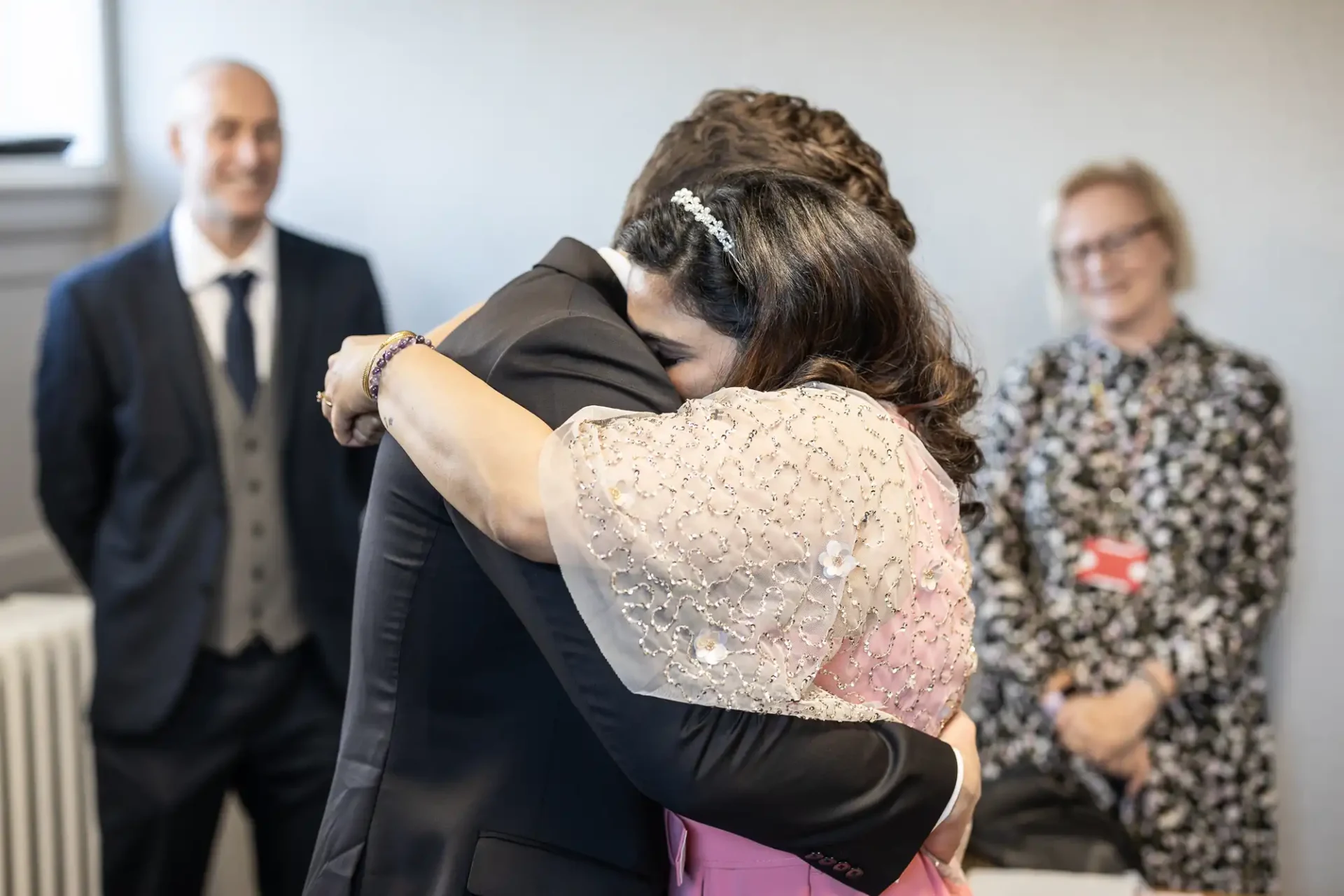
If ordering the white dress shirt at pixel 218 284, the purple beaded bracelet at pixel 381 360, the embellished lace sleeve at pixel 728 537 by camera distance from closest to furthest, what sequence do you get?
the embellished lace sleeve at pixel 728 537 → the purple beaded bracelet at pixel 381 360 → the white dress shirt at pixel 218 284

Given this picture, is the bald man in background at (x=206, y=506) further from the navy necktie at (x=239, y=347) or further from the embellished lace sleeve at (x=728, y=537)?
the embellished lace sleeve at (x=728, y=537)

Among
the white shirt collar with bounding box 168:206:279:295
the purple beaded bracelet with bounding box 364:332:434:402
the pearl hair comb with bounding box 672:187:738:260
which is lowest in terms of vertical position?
→ the white shirt collar with bounding box 168:206:279:295

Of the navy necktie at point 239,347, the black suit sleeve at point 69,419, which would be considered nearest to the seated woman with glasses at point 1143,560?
the navy necktie at point 239,347

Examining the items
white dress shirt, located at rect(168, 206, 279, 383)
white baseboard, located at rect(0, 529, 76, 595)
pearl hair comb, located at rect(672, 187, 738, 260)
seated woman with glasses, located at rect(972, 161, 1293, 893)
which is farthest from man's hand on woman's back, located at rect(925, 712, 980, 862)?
white baseboard, located at rect(0, 529, 76, 595)

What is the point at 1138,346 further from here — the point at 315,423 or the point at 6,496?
the point at 6,496

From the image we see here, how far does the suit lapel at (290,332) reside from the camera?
2.60 metres

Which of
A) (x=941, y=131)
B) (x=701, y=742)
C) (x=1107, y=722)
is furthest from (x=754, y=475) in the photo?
(x=941, y=131)

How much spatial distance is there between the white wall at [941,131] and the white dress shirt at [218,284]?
1.64 ft

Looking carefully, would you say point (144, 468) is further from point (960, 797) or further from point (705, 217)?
point (960, 797)

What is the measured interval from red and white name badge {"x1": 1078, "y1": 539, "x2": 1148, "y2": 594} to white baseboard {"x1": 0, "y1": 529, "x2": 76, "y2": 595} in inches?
88.3

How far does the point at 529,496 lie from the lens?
103 centimetres

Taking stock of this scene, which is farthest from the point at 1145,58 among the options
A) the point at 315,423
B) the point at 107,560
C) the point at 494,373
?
the point at 107,560

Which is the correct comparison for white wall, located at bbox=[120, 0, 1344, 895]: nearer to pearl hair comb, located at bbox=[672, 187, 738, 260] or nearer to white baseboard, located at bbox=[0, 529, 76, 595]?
white baseboard, located at bbox=[0, 529, 76, 595]

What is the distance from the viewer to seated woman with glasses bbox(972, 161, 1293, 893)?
270 centimetres
